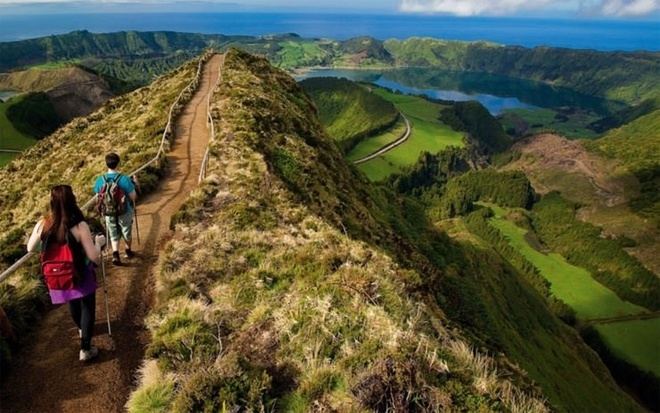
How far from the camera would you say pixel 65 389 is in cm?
1014

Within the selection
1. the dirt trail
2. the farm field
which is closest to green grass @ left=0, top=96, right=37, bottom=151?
the dirt trail

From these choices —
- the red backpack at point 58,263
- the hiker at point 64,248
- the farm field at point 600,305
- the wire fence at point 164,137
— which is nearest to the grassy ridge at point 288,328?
the hiker at point 64,248

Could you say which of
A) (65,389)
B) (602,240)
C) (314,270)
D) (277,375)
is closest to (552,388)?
(314,270)

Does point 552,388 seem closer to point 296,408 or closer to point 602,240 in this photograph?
point 296,408

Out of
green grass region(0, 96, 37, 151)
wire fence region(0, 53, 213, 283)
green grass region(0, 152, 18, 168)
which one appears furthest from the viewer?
green grass region(0, 96, 37, 151)

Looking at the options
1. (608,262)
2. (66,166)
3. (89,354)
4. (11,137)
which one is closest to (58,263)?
(89,354)

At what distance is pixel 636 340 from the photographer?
119875 mm

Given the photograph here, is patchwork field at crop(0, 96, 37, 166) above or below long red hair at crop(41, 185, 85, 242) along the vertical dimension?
below

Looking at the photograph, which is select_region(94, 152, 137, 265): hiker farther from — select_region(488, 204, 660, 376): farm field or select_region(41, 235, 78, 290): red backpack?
select_region(488, 204, 660, 376): farm field

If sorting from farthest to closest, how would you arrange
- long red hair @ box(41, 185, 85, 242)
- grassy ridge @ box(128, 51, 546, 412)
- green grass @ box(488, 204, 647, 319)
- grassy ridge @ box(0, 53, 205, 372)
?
green grass @ box(488, 204, 647, 319) < grassy ridge @ box(0, 53, 205, 372) < long red hair @ box(41, 185, 85, 242) < grassy ridge @ box(128, 51, 546, 412)

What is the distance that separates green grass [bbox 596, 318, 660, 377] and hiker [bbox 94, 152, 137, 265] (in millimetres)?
124606

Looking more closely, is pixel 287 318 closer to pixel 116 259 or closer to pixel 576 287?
pixel 116 259

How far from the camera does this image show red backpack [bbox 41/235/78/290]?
9.82m

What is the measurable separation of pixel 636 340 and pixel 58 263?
144 metres
